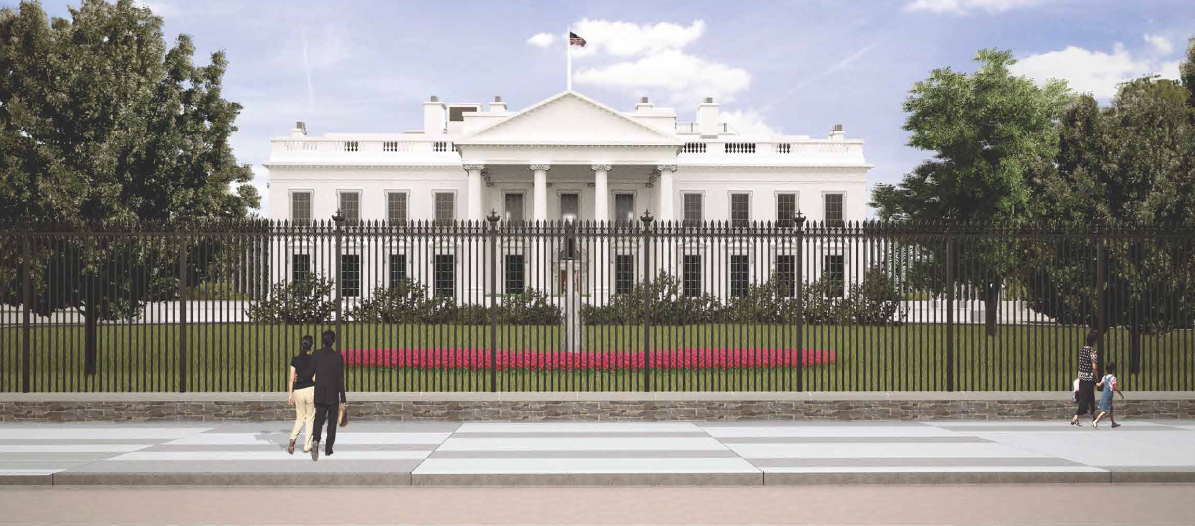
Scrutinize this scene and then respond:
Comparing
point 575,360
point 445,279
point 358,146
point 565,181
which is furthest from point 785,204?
point 575,360

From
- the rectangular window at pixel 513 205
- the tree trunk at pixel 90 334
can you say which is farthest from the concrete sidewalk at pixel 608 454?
the rectangular window at pixel 513 205

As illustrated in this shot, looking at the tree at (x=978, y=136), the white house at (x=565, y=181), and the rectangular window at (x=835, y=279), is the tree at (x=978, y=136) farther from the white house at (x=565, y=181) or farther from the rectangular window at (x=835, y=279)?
the rectangular window at (x=835, y=279)

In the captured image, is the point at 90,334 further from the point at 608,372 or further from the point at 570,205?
the point at 570,205

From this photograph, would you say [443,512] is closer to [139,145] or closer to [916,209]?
[139,145]

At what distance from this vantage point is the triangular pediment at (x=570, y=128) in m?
48.3

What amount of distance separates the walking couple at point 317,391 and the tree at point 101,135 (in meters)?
6.87

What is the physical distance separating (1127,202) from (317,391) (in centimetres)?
1438

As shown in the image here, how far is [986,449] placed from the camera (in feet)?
36.4

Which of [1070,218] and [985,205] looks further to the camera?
[985,205]

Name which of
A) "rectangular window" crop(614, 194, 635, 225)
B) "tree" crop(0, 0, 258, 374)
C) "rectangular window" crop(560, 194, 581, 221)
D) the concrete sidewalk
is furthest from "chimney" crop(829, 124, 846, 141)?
the concrete sidewalk

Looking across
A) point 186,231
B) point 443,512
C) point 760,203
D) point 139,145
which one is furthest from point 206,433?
point 760,203

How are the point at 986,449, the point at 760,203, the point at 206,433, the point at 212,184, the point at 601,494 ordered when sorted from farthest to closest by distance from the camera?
1. the point at 760,203
2. the point at 212,184
3. the point at 206,433
4. the point at 986,449
5. the point at 601,494

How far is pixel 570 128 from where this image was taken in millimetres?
48938

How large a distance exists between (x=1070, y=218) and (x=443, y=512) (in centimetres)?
1447
